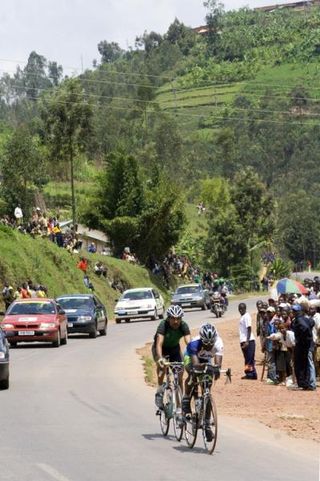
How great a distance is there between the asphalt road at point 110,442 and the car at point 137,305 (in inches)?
946

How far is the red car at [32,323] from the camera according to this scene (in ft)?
109

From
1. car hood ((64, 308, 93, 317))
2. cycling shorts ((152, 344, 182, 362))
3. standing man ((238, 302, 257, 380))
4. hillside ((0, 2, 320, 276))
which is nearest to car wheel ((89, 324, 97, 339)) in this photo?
car hood ((64, 308, 93, 317))

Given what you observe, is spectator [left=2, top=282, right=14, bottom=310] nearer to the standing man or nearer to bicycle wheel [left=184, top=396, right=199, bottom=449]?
the standing man

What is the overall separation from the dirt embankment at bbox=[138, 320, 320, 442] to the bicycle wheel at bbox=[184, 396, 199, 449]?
2262 mm

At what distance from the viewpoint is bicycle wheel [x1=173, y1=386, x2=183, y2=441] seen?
14.6 metres

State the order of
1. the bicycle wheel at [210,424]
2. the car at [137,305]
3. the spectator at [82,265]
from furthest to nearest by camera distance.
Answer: the spectator at [82,265], the car at [137,305], the bicycle wheel at [210,424]

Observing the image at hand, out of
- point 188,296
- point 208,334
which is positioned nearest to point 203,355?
point 208,334

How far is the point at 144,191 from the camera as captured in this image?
256 ft

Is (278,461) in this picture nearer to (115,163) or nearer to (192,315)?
(192,315)

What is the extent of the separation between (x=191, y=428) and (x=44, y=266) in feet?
134

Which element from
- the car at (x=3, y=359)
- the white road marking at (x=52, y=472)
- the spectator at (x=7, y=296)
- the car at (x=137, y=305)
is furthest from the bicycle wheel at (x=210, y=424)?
the car at (x=137, y=305)

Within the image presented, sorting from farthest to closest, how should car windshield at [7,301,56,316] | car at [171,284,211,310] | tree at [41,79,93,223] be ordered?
tree at [41,79,93,223]
car at [171,284,211,310]
car windshield at [7,301,56,316]

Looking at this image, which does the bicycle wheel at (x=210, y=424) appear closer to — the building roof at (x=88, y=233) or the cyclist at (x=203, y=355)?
the cyclist at (x=203, y=355)

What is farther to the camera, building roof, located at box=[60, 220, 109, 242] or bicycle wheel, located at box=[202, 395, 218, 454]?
building roof, located at box=[60, 220, 109, 242]
